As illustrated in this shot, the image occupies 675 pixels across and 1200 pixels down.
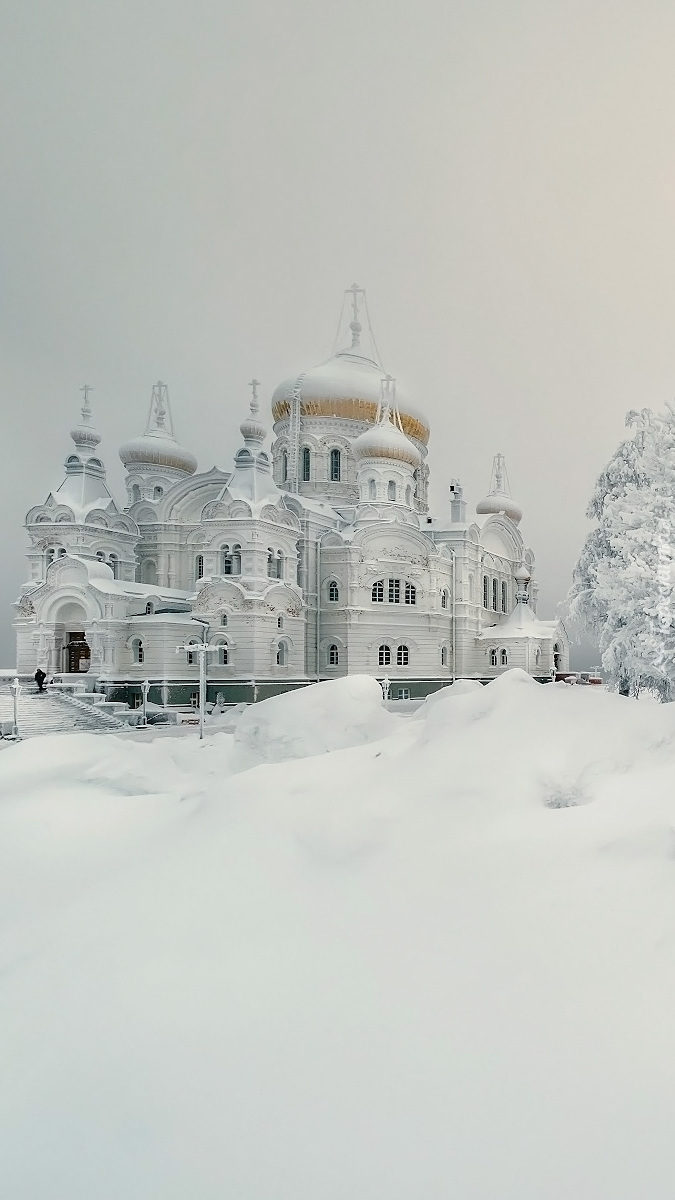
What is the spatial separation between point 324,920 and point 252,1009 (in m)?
0.65

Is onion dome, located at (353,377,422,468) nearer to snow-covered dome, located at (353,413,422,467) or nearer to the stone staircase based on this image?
snow-covered dome, located at (353,413,422,467)

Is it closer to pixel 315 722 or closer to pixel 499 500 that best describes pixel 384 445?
pixel 499 500

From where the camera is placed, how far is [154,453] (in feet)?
127

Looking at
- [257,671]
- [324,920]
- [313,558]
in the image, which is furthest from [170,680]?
[324,920]

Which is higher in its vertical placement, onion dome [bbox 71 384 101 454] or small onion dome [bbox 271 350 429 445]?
small onion dome [bbox 271 350 429 445]

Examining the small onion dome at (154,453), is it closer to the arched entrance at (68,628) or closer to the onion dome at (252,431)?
the onion dome at (252,431)

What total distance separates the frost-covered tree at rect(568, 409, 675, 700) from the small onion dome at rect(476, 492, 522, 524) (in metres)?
32.1

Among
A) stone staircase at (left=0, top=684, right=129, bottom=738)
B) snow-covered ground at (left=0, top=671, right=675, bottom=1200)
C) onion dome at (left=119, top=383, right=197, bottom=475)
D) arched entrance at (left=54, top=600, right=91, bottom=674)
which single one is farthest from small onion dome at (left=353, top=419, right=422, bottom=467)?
snow-covered ground at (left=0, top=671, right=675, bottom=1200)

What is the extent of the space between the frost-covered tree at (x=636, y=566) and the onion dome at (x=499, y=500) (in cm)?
→ 3122

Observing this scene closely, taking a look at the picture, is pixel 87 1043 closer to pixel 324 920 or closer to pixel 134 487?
pixel 324 920

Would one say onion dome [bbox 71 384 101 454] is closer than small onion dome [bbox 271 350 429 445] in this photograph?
Yes

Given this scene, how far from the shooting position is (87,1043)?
285cm

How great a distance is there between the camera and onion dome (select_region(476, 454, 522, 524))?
1896 inches

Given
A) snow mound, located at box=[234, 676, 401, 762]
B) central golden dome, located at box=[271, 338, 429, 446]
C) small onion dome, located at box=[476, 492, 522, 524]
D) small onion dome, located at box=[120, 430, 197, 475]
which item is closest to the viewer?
snow mound, located at box=[234, 676, 401, 762]
